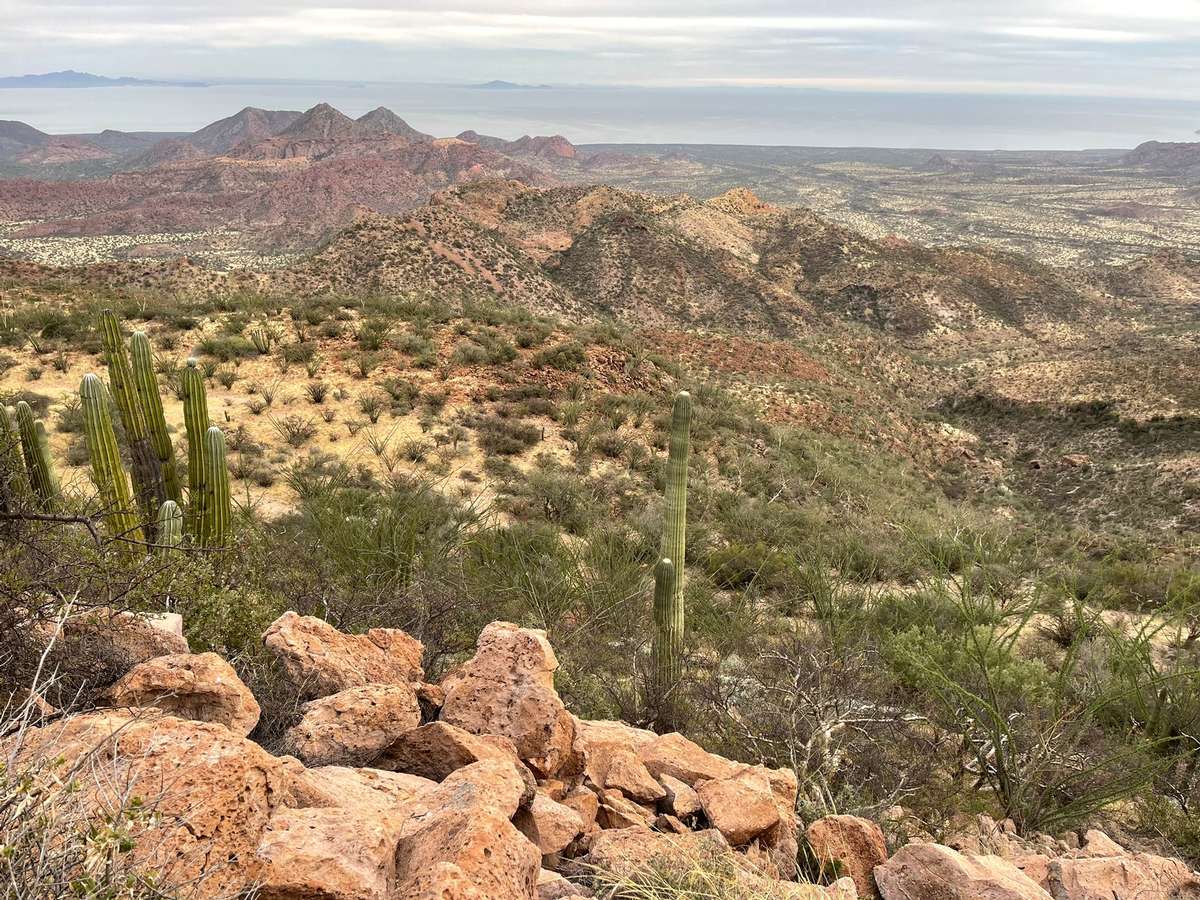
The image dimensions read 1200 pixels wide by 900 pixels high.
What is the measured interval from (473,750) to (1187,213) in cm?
18158

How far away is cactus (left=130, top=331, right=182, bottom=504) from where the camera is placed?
6.79 m

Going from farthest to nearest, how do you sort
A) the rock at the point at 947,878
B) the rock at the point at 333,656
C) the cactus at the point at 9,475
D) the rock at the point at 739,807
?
the cactus at the point at 9,475, the rock at the point at 333,656, the rock at the point at 739,807, the rock at the point at 947,878

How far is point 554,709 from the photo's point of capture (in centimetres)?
389

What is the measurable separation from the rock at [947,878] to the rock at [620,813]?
1.15 meters

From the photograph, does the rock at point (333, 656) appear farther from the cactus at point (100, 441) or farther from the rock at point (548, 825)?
the cactus at point (100, 441)

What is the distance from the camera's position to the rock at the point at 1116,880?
3.38 m

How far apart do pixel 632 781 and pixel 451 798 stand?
139cm

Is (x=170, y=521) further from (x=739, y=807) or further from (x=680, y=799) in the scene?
(x=739, y=807)

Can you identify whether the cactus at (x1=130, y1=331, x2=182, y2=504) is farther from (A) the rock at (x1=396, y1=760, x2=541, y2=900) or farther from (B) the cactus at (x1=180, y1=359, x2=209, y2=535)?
(A) the rock at (x1=396, y1=760, x2=541, y2=900)

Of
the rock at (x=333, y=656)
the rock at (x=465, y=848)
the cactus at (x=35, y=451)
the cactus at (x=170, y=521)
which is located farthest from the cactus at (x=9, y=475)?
the rock at (x=465, y=848)

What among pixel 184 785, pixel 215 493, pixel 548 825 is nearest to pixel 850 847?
pixel 548 825

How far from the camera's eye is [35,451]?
6.94 m

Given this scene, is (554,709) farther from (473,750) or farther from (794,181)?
(794,181)

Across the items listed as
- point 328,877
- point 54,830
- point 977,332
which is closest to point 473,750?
point 328,877
